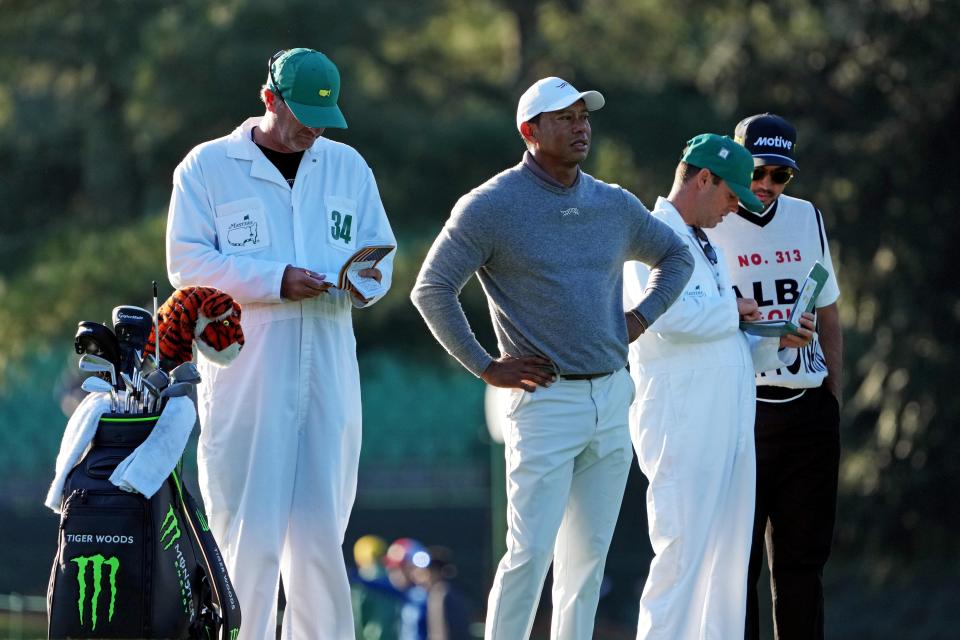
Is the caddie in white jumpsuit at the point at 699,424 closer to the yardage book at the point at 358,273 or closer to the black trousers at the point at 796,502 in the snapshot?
the black trousers at the point at 796,502

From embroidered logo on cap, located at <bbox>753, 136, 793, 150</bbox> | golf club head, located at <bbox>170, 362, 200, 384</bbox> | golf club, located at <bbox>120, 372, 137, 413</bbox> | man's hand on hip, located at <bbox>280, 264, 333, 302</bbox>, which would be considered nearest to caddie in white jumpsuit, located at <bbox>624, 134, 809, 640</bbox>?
embroidered logo on cap, located at <bbox>753, 136, 793, 150</bbox>

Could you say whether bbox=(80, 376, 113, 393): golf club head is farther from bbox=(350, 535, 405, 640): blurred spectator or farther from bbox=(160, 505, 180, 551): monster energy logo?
bbox=(350, 535, 405, 640): blurred spectator

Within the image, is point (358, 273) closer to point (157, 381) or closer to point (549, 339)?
point (549, 339)

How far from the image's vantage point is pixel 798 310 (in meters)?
5.95

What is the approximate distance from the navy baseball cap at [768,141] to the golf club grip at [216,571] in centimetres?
239

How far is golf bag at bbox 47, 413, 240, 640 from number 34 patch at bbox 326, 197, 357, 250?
3.02 ft

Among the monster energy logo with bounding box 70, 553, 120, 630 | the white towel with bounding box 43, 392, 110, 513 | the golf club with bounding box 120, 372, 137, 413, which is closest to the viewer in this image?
the monster energy logo with bounding box 70, 553, 120, 630

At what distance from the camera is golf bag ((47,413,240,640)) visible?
474cm

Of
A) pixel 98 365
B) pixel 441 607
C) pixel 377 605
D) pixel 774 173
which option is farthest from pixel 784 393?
pixel 377 605

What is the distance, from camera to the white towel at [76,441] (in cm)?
485

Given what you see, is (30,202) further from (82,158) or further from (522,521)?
(522,521)

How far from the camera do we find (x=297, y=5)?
19750mm

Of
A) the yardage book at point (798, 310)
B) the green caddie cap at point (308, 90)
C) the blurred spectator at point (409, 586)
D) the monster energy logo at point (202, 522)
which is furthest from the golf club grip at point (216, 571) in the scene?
the blurred spectator at point (409, 586)

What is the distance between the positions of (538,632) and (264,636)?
50.7 ft
